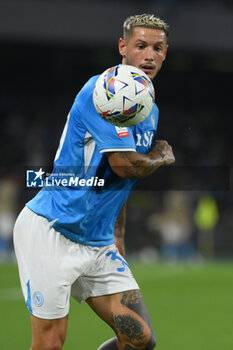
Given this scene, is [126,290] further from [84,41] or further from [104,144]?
[84,41]

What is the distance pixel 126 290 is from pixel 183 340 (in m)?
3.07

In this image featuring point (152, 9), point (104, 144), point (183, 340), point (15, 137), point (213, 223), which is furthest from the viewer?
point (15, 137)

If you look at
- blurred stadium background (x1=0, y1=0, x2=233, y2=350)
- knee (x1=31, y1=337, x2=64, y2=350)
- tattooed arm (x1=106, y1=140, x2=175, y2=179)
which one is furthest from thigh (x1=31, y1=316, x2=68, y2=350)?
blurred stadium background (x1=0, y1=0, x2=233, y2=350)

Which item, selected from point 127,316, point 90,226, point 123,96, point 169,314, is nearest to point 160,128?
point 169,314

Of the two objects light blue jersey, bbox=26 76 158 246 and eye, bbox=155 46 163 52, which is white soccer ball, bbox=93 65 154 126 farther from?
eye, bbox=155 46 163 52

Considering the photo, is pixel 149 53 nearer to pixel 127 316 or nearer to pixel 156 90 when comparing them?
pixel 127 316

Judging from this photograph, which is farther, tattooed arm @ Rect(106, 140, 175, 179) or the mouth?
the mouth

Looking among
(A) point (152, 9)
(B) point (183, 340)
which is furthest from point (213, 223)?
(B) point (183, 340)

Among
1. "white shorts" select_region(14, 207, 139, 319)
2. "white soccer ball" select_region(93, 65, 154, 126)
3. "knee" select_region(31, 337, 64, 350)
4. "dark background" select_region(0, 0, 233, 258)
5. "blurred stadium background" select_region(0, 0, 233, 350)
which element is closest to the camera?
"white soccer ball" select_region(93, 65, 154, 126)

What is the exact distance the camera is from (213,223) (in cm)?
1878

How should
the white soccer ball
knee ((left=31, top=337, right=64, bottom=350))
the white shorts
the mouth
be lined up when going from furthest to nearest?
the mouth, the white shorts, knee ((left=31, top=337, right=64, bottom=350)), the white soccer ball

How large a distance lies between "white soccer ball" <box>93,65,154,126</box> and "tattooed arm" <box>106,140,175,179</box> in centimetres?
18

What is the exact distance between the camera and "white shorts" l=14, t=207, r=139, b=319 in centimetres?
413

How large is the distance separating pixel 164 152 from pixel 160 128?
18540mm
